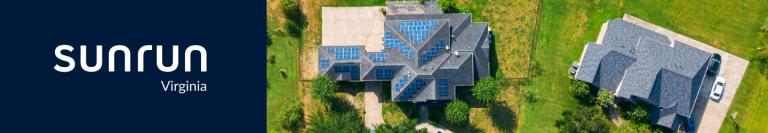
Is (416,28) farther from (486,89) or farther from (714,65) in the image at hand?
(714,65)

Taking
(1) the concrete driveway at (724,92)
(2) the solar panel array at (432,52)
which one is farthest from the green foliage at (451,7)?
(1) the concrete driveway at (724,92)

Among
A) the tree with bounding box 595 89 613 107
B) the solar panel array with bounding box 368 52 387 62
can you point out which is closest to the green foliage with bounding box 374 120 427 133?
the solar panel array with bounding box 368 52 387 62

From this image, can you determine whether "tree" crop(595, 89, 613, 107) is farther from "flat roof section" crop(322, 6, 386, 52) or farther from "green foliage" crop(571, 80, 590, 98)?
"flat roof section" crop(322, 6, 386, 52)

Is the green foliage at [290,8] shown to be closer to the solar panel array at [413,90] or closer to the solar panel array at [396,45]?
the solar panel array at [396,45]

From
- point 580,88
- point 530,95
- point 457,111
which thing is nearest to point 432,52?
point 457,111
